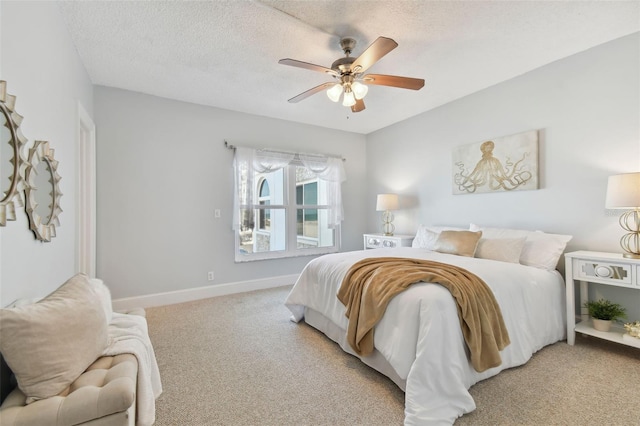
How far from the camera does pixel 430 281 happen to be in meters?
1.90

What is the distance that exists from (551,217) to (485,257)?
84cm

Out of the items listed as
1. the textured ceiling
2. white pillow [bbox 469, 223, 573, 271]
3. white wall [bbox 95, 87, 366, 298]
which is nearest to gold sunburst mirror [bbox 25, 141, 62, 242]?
the textured ceiling

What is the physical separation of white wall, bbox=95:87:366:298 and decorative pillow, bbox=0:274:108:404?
2357 millimetres

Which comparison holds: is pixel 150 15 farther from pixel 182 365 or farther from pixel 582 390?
pixel 582 390

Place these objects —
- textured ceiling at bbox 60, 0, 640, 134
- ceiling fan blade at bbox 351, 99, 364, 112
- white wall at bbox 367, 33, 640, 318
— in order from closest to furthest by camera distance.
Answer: textured ceiling at bbox 60, 0, 640, 134, white wall at bbox 367, 33, 640, 318, ceiling fan blade at bbox 351, 99, 364, 112

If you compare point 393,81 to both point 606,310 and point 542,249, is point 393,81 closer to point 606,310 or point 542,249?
point 542,249

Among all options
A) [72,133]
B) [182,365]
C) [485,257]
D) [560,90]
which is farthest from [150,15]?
[560,90]

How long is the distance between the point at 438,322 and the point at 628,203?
182cm

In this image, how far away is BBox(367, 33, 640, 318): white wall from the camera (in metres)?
2.50

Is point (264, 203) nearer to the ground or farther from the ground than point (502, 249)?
farther from the ground

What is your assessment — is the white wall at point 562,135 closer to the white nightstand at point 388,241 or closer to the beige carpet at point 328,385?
the white nightstand at point 388,241

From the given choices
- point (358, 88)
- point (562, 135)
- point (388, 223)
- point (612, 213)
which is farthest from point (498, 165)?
point (358, 88)

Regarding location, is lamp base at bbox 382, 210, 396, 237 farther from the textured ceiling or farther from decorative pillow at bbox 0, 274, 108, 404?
decorative pillow at bbox 0, 274, 108, 404

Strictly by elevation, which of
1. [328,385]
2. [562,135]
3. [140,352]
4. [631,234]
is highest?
[562,135]
